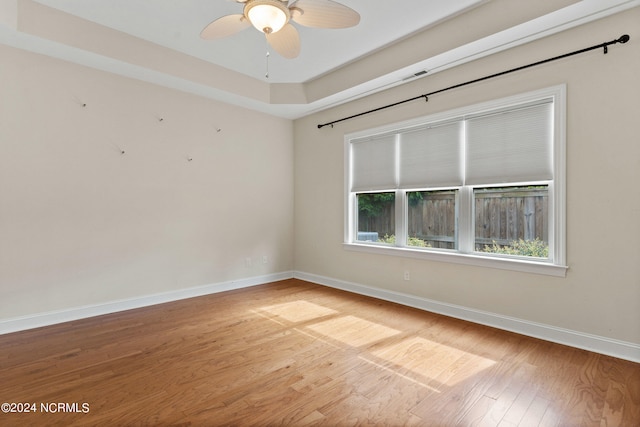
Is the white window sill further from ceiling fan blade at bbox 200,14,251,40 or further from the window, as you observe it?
ceiling fan blade at bbox 200,14,251,40

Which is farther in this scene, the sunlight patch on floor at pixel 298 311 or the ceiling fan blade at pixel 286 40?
the sunlight patch on floor at pixel 298 311

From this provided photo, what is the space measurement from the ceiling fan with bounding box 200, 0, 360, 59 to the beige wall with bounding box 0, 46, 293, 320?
6.32 ft

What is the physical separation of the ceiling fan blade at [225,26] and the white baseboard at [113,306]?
3.09 m

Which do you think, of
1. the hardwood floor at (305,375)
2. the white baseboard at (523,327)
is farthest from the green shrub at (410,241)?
the hardwood floor at (305,375)

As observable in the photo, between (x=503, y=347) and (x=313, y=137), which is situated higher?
(x=313, y=137)

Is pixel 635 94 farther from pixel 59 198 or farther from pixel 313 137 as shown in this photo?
pixel 59 198

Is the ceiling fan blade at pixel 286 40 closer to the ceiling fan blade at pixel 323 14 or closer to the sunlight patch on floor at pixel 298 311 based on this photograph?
the ceiling fan blade at pixel 323 14

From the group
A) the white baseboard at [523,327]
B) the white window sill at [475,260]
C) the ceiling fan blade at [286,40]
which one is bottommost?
the white baseboard at [523,327]

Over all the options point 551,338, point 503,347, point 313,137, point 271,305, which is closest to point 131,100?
point 313,137

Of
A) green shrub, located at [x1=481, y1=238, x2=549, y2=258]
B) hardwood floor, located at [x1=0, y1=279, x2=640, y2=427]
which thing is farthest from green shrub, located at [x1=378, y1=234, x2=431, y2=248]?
hardwood floor, located at [x1=0, y1=279, x2=640, y2=427]

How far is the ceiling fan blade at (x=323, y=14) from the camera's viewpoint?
214cm

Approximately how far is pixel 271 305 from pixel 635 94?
396 cm

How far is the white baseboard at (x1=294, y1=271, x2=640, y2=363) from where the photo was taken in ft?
8.13

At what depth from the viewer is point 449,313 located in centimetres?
347
